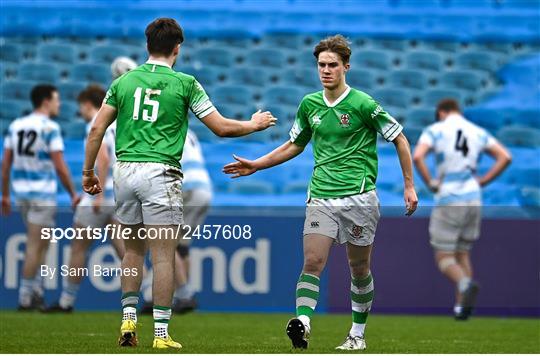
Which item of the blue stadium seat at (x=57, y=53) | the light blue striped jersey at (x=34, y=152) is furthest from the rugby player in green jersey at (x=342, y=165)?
the blue stadium seat at (x=57, y=53)

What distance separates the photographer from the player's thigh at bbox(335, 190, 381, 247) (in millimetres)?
6844

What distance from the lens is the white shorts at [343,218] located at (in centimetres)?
679

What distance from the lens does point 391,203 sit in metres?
13.9

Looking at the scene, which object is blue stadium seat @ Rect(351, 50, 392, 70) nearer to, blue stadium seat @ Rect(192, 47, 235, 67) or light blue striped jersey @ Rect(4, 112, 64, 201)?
blue stadium seat @ Rect(192, 47, 235, 67)

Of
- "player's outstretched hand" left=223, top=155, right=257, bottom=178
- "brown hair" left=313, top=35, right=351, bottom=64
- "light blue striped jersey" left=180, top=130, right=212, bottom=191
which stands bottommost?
"light blue striped jersey" left=180, top=130, right=212, bottom=191

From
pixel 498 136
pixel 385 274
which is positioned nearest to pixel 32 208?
pixel 385 274

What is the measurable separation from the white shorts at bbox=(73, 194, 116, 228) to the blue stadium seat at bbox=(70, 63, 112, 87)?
16.2 feet

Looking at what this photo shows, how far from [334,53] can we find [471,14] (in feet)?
31.4

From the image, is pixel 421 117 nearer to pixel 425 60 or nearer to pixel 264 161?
pixel 425 60

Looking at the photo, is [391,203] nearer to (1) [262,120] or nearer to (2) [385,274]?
(2) [385,274]

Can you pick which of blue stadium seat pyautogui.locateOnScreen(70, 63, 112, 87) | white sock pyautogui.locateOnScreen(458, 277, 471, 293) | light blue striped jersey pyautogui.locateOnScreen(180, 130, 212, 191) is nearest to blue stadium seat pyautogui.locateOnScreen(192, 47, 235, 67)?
blue stadium seat pyautogui.locateOnScreen(70, 63, 112, 87)

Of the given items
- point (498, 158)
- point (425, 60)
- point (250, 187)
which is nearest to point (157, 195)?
point (498, 158)

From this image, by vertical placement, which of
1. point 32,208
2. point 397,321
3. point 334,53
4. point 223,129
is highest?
point 334,53

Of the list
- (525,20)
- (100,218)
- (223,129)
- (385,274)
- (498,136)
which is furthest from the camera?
(525,20)
